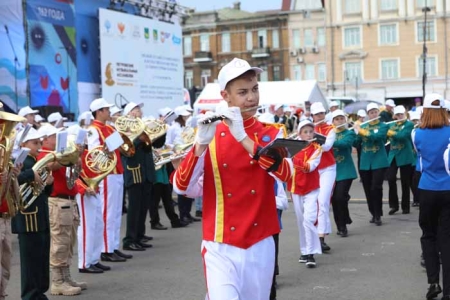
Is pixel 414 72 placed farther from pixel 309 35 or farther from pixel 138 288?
pixel 138 288

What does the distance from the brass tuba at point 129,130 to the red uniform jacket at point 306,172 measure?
253 centimetres

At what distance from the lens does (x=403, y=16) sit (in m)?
64.4

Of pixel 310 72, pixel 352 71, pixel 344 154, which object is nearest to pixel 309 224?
pixel 344 154

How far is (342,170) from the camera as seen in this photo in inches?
476

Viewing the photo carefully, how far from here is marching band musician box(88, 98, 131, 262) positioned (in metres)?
10.2

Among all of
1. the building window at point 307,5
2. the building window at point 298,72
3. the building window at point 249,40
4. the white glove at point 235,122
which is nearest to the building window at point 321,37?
the building window at point 307,5

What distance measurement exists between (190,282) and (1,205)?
273 cm

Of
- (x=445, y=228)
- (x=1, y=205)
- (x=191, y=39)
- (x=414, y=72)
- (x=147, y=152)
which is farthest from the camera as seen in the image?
(x=191, y=39)

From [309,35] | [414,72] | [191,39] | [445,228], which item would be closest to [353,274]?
[445,228]

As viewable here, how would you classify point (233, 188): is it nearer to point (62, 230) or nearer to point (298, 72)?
point (62, 230)

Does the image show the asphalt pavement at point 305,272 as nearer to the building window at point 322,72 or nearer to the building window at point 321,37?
the building window at point 322,72

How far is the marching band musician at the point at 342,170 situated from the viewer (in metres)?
12.0

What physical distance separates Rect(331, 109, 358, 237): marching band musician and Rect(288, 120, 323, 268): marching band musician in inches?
86.1

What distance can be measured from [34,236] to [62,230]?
87 cm
